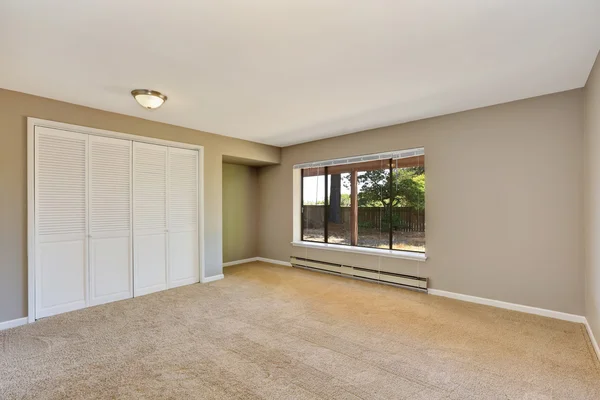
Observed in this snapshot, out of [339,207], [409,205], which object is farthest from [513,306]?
[339,207]

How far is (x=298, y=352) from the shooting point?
2617mm

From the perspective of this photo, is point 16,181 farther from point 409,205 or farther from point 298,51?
point 409,205

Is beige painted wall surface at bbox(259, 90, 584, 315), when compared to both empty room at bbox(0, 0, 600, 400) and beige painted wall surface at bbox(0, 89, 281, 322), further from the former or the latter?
beige painted wall surface at bbox(0, 89, 281, 322)

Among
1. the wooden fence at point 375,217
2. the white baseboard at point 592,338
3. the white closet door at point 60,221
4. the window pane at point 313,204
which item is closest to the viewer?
the white baseboard at point 592,338

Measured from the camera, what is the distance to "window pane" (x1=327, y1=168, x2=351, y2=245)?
18.3 ft

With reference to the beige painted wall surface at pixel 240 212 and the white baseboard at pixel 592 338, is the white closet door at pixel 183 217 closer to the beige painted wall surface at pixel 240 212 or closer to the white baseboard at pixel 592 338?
the beige painted wall surface at pixel 240 212

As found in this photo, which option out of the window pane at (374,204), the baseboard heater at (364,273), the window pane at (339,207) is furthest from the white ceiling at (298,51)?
the baseboard heater at (364,273)

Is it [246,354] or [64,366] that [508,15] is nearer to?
[246,354]

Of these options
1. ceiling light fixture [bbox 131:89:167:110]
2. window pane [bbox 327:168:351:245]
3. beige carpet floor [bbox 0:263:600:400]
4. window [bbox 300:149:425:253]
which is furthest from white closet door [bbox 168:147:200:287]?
window pane [bbox 327:168:351:245]

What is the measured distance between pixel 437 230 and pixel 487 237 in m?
0.61

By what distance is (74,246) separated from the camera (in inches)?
145

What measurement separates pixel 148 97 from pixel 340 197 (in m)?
3.55

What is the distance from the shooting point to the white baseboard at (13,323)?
10.4 ft

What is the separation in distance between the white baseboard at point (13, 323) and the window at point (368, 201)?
168 inches
